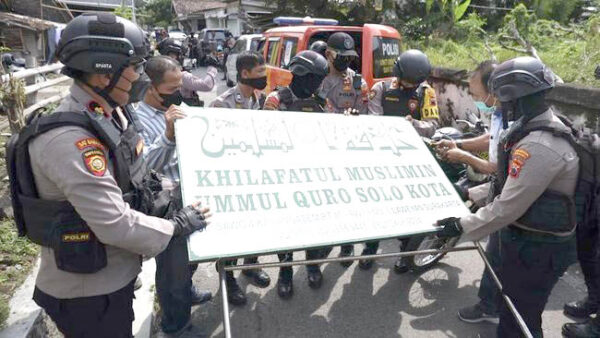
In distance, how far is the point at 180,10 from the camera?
142 feet

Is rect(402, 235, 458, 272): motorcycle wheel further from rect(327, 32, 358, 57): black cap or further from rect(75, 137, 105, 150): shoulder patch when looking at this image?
rect(75, 137, 105, 150): shoulder patch

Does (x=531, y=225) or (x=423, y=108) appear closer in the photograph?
A: (x=531, y=225)

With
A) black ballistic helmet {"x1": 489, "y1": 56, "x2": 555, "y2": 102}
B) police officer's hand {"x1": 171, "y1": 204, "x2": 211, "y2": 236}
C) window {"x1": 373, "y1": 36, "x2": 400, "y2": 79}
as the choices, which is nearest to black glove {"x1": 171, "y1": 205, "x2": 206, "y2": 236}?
police officer's hand {"x1": 171, "y1": 204, "x2": 211, "y2": 236}

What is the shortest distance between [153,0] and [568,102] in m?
63.5

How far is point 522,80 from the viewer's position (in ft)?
6.56

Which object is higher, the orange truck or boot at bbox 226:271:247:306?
the orange truck

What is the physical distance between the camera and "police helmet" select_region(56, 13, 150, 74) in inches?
61.4

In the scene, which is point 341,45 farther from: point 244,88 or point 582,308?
point 582,308

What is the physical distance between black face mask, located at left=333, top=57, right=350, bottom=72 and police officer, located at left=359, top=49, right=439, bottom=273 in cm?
36

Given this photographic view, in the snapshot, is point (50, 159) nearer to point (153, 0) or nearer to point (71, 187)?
point (71, 187)

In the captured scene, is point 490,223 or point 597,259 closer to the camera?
point 490,223

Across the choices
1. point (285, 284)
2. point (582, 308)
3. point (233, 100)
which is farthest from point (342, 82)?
point (582, 308)

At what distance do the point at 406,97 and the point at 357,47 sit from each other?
12.6ft

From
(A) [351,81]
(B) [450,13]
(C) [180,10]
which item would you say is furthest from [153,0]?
(A) [351,81]
